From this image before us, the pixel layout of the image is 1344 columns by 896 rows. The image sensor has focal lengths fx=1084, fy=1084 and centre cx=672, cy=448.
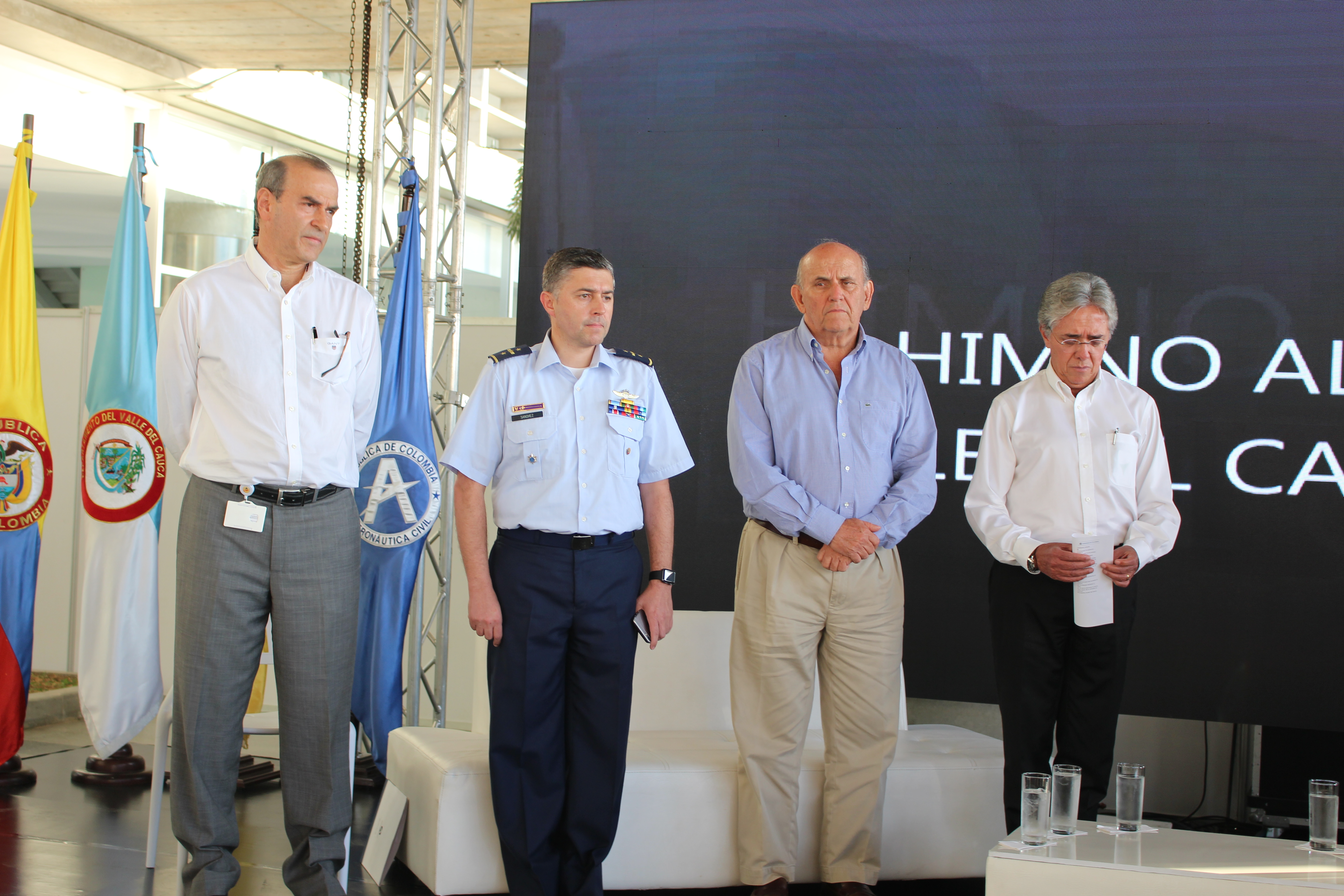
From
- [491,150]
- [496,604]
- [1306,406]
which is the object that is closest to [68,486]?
[496,604]

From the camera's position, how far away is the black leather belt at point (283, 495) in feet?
8.29

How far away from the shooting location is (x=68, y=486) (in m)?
5.54

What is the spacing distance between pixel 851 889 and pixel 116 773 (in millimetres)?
2880

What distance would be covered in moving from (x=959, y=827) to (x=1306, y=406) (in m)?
1.89

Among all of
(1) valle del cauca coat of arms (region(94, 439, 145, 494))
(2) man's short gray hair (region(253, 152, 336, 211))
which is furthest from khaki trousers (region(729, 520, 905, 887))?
(1) valle del cauca coat of arms (region(94, 439, 145, 494))

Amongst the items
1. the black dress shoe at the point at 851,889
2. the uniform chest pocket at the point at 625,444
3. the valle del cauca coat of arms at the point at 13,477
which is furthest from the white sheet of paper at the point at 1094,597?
the valle del cauca coat of arms at the point at 13,477

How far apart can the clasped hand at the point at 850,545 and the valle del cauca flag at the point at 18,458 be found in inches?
112

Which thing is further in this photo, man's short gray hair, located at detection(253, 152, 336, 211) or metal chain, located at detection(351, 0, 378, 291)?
metal chain, located at detection(351, 0, 378, 291)

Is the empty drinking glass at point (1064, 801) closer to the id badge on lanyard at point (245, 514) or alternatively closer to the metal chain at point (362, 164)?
the id badge on lanyard at point (245, 514)

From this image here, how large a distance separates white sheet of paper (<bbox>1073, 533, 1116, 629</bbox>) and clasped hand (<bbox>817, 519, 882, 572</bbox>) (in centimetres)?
49

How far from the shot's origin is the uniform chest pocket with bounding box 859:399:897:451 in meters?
2.85

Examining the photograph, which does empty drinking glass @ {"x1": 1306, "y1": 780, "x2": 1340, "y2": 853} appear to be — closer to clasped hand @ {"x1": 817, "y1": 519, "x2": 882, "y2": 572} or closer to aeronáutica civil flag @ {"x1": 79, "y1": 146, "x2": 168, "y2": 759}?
clasped hand @ {"x1": 817, "y1": 519, "x2": 882, "y2": 572}

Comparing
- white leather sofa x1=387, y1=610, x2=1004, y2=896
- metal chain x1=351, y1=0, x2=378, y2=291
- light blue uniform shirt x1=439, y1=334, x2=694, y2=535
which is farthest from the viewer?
metal chain x1=351, y1=0, x2=378, y2=291

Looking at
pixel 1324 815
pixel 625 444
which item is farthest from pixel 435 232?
pixel 1324 815
